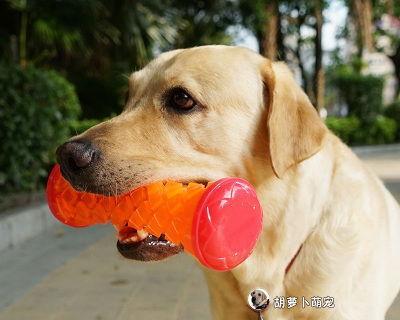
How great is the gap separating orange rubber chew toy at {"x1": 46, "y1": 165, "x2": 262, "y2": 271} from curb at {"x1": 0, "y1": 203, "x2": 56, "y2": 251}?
12.2 feet

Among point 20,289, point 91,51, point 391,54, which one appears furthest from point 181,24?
point 391,54

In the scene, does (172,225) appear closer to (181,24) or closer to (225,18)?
(181,24)

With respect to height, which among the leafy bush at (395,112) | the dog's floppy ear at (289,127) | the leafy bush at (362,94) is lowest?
the leafy bush at (395,112)

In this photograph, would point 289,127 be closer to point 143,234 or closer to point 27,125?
point 143,234

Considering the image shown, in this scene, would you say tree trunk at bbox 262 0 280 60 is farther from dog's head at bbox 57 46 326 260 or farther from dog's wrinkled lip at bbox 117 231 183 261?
dog's wrinkled lip at bbox 117 231 183 261

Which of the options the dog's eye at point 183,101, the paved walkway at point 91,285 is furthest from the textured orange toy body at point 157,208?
the paved walkway at point 91,285

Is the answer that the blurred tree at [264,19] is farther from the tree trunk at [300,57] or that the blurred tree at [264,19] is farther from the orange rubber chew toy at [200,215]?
the orange rubber chew toy at [200,215]

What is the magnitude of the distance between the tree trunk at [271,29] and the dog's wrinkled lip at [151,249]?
14201 millimetres

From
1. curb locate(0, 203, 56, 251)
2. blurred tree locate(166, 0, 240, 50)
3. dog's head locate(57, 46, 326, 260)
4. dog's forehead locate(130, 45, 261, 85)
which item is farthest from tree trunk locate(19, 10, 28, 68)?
dog's head locate(57, 46, 326, 260)

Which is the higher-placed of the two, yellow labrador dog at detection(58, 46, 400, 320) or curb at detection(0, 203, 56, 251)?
yellow labrador dog at detection(58, 46, 400, 320)

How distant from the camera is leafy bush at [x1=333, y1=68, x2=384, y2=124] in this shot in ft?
70.0

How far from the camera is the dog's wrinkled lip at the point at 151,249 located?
94.2 inches

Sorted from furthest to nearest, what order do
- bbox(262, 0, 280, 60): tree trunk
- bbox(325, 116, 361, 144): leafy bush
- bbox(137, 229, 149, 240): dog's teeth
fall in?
bbox(325, 116, 361, 144): leafy bush → bbox(262, 0, 280, 60): tree trunk → bbox(137, 229, 149, 240): dog's teeth

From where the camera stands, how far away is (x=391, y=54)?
3319 centimetres
